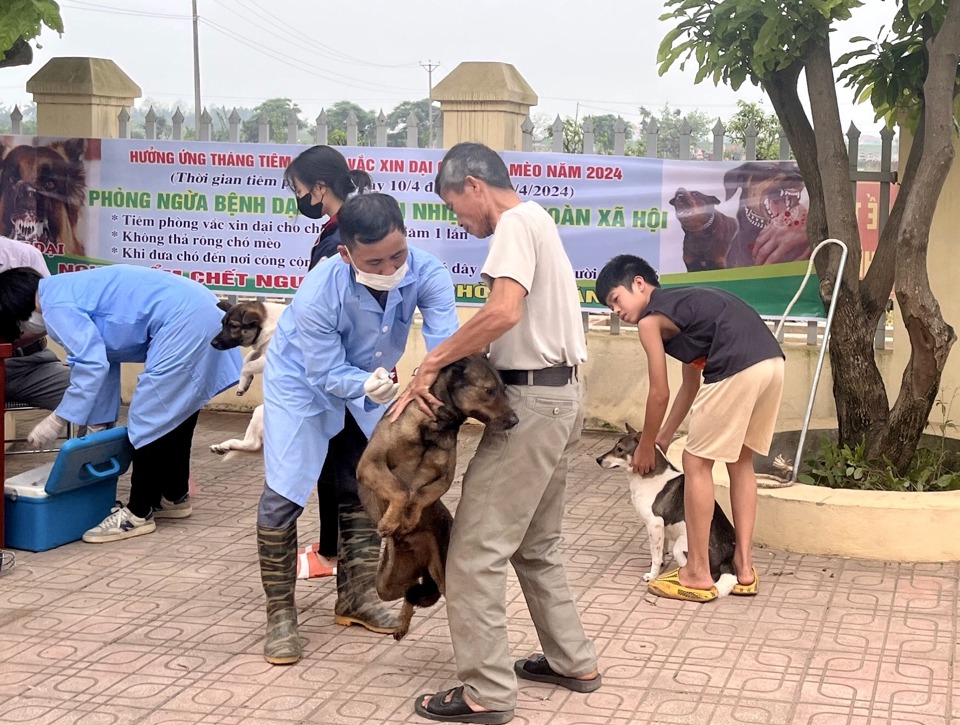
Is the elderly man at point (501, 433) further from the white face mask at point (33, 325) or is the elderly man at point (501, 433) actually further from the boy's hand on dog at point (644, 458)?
the white face mask at point (33, 325)

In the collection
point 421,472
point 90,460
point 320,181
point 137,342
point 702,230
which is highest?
point 320,181

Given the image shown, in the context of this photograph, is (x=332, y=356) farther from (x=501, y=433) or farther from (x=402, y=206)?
(x=402, y=206)

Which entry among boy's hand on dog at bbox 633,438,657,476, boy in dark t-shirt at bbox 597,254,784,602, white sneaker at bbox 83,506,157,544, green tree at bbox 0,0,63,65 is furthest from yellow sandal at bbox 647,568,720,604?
green tree at bbox 0,0,63,65

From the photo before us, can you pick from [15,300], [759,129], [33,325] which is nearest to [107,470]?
[33,325]

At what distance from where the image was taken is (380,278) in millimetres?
4645

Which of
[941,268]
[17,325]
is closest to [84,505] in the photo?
[17,325]

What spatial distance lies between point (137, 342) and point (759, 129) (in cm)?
1802

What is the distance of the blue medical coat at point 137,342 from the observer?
6355 millimetres

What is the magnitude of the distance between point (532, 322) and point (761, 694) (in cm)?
156

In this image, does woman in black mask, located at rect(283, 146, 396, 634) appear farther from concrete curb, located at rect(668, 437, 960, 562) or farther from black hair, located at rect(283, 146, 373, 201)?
concrete curb, located at rect(668, 437, 960, 562)

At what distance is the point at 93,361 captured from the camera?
6312 millimetres

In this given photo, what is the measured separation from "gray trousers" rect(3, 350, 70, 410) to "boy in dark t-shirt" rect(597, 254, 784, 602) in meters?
3.49

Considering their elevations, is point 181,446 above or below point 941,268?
below

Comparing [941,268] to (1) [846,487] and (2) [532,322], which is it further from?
(2) [532,322]
